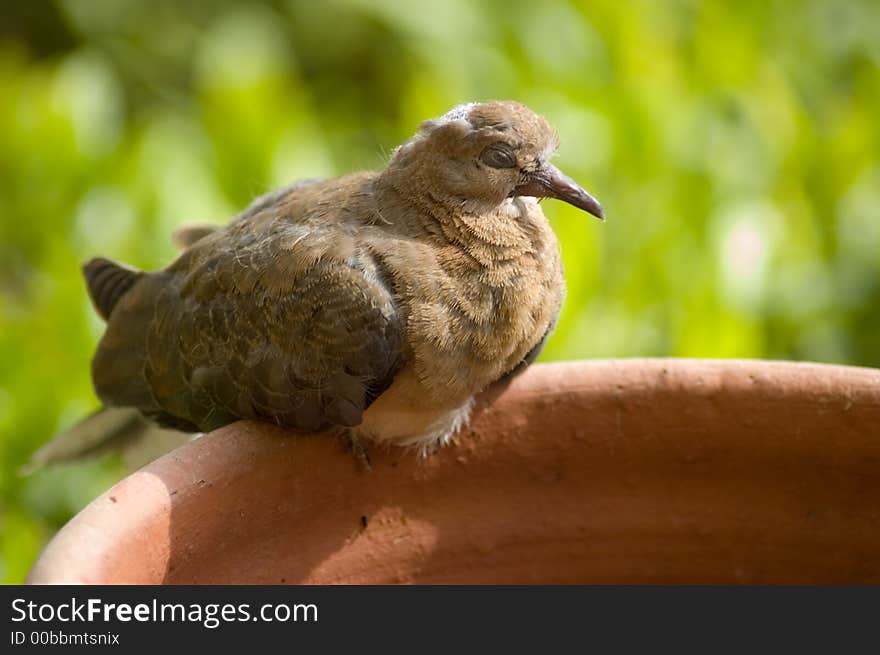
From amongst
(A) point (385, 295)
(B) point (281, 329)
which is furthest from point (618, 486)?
(B) point (281, 329)

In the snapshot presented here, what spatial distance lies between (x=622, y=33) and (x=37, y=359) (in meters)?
2.51

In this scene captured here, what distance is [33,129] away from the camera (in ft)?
14.3

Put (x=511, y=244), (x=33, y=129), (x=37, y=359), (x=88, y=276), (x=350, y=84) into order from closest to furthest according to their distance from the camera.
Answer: (x=511, y=244), (x=88, y=276), (x=37, y=359), (x=33, y=129), (x=350, y=84)

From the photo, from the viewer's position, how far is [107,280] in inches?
106

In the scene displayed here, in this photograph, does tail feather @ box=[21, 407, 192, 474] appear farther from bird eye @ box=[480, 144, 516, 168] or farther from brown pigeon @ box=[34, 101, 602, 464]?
bird eye @ box=[480, 144, 516, 168]

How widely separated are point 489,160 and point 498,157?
18 millimetres

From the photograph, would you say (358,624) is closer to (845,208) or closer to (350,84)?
(845,208)

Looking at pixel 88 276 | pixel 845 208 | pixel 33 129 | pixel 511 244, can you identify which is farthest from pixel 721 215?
pixel 33 129

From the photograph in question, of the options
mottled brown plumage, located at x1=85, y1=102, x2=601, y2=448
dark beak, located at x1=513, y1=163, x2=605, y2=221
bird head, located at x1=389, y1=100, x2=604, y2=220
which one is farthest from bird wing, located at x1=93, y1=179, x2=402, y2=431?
dark beak, located at x1=513, y1=163, x2=605, y2=221

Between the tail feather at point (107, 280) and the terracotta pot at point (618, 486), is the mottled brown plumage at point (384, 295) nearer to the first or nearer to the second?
the terracotta pot at point (618, 486)

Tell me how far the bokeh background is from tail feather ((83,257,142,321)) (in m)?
0.68

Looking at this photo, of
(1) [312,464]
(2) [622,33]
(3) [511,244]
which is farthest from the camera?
(2) [622,33]

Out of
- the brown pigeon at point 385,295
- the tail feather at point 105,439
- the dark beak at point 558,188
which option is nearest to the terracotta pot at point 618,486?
the brown pigeon at point 385,295

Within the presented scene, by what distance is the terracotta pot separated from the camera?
85.2 inches
